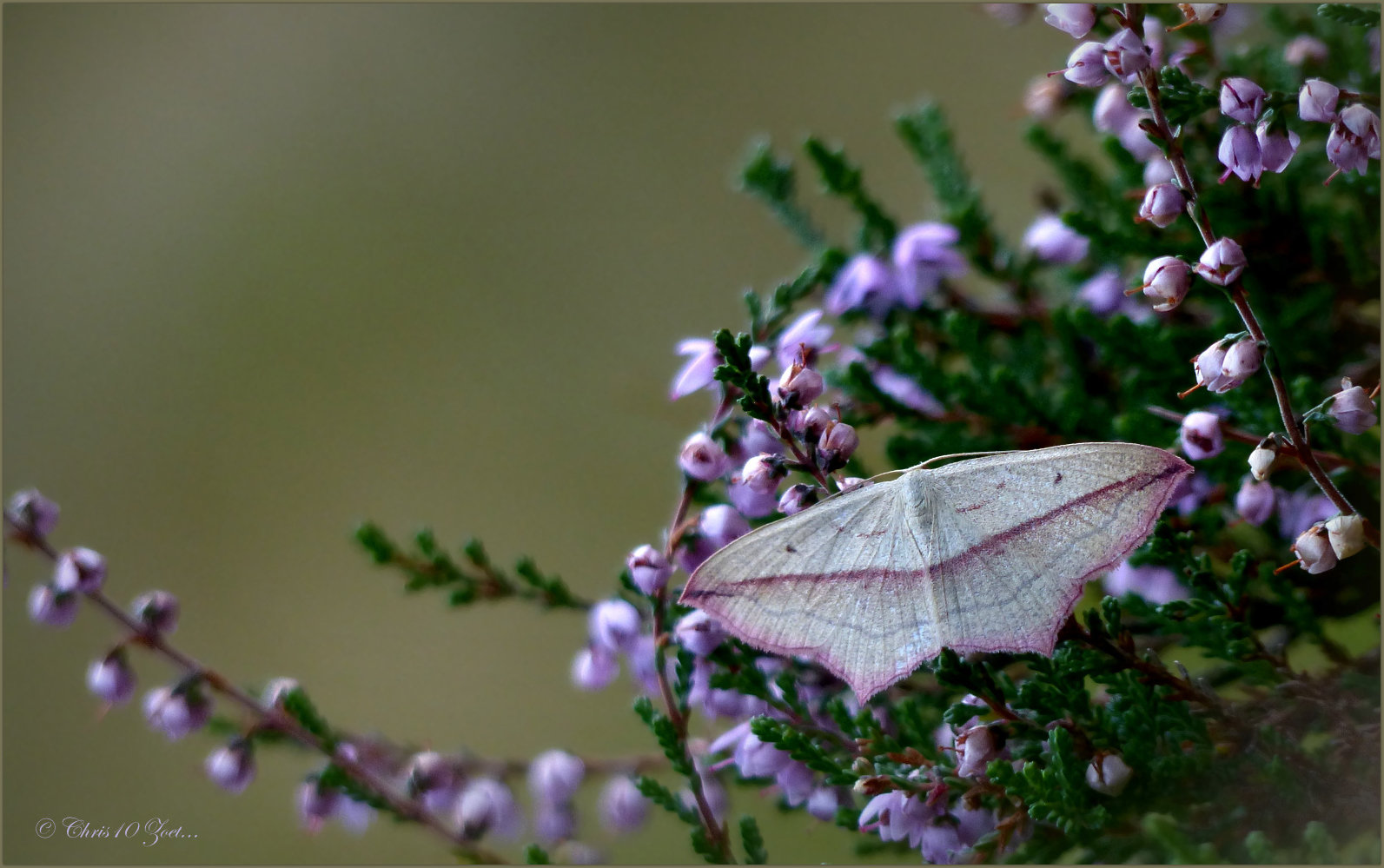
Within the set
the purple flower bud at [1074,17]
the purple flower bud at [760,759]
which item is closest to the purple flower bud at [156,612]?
the purple flower bud at [760,759]

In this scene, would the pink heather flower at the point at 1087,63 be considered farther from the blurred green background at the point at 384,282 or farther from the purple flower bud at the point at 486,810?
the blurred green background at the point at 384,282

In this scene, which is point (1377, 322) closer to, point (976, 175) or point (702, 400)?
point (702, 400)

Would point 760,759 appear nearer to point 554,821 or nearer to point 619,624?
point 619,624

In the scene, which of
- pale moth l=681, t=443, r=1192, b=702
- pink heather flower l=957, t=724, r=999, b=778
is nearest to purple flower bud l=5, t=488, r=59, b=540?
pale moth l=681, t=443, r=1192, b=702

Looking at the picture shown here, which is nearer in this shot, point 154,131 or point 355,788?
point 355,788

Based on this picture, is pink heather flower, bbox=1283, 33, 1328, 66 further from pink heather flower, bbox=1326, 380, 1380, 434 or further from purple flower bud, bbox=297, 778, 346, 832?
purple flower bud, bbox=297, 778, 346, 832

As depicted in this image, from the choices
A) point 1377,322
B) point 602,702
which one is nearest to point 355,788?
point 1377,322
